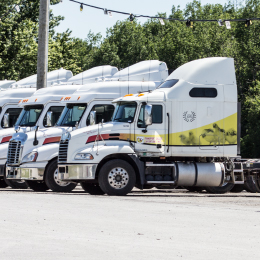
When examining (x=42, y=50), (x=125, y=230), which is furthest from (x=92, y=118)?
(x=125, y=230)

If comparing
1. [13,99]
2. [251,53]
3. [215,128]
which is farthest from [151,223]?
[251,53]

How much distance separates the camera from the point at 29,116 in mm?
23531

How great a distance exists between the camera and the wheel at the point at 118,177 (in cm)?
1920

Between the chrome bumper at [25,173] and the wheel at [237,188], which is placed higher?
the chrome bumper at [25,173]

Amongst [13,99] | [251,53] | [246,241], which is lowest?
[246,241]

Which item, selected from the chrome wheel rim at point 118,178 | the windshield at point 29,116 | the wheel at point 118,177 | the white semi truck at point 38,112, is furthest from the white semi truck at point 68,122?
the chrome wheel rim at point 118,178

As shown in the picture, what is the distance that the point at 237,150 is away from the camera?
20766 mm

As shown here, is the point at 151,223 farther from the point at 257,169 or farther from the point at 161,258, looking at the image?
the point at 257,169

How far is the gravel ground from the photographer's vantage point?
867 centimetres

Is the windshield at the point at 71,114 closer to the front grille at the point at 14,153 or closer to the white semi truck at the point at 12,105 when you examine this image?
the front grille at the point at 14,153

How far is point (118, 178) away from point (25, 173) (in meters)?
3.53

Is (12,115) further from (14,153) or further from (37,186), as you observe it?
(37,186)

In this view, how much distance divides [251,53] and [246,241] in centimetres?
5205

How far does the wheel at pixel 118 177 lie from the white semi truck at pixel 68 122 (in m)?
1.84
